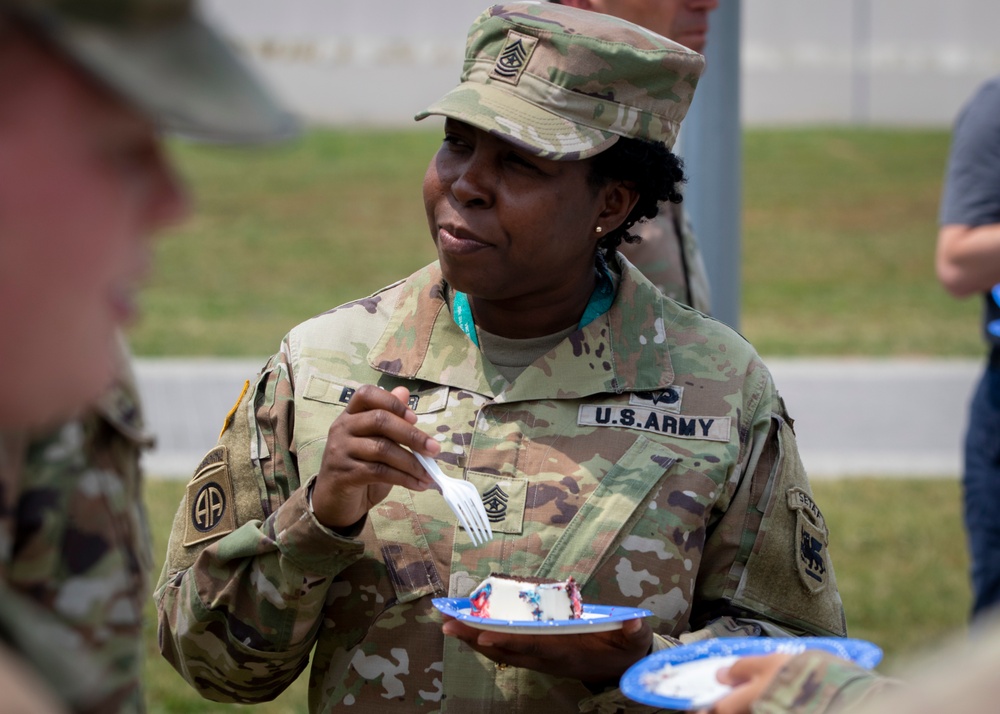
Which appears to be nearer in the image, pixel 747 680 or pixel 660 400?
pixel 747 680

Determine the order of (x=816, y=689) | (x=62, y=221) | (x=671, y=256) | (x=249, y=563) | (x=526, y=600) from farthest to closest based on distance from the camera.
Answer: (x=671, y=256) < (x=249, y=563) < (x=526, y=600) < (x=816, y=689) < (x=62, y=221)

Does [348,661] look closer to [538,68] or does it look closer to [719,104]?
[538,68]

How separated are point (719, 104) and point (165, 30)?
3.48 metres

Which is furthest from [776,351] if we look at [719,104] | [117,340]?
[117,340]

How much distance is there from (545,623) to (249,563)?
2.02 feet

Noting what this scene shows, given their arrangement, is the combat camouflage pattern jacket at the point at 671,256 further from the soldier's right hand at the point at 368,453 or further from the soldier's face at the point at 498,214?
the soldier's right hand at the point at 368,453

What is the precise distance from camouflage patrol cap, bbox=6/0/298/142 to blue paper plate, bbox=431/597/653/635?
114 cm

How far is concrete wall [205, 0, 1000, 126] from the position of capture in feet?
84.4

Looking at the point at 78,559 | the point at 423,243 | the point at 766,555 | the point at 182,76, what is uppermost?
the point at 182,76

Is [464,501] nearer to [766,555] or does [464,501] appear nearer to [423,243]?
[766,555]

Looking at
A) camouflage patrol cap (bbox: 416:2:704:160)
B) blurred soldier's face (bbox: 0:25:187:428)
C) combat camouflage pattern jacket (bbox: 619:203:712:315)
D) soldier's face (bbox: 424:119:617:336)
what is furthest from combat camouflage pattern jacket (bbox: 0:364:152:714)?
combat camouflage pattern jacket (bbox: 619:203:712:315)

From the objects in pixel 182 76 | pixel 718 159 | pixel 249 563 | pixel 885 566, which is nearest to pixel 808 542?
pixel 249 563

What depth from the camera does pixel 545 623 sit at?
230 cm

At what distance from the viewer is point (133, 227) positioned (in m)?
1.39
